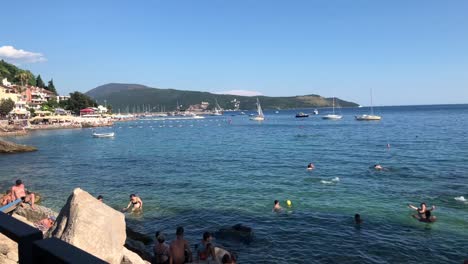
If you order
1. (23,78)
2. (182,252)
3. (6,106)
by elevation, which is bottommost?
(182,252)

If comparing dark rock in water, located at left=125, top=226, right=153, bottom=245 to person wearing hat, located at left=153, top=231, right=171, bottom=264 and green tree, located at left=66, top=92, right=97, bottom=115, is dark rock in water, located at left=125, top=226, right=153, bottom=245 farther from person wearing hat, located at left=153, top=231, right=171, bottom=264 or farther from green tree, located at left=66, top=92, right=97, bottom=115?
green tree, located at left=66, top=92, right=97, bottom=115

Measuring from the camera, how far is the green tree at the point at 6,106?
361ft

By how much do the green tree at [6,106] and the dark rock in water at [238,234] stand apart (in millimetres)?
114410

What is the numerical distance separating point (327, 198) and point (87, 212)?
17.9 meters

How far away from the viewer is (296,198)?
82.4ft

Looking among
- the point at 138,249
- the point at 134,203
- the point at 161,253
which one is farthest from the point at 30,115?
the point at 161,253

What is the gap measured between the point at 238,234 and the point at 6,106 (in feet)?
380

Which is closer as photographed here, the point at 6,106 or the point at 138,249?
the point at 138,249

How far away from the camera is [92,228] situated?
33.6 ft

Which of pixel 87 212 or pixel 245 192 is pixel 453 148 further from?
pixel 87 212

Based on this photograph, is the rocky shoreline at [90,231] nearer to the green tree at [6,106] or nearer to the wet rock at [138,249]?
the wet rock at [138,249]

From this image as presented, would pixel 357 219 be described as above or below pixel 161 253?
below

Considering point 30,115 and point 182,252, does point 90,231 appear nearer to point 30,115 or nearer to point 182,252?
point 182,252

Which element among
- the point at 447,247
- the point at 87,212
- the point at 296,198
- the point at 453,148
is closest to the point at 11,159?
the point at 296,198
